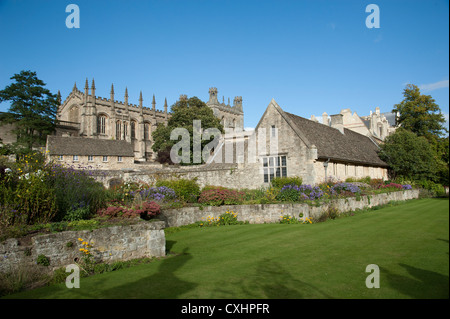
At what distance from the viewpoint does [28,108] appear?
5116 centimetres

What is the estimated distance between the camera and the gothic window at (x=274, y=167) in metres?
21.8

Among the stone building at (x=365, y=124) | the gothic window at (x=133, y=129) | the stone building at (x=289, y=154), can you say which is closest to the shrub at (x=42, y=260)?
the stone building at (x=289, y=154)

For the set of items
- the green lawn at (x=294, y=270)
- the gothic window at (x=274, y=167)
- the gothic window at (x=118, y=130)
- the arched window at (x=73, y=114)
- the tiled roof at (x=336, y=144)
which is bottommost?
the green lawn at (x=294, y=270)

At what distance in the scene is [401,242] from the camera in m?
8.23

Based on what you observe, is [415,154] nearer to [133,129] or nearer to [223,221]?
[223,221]

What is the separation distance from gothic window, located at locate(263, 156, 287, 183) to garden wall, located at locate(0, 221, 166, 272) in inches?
540

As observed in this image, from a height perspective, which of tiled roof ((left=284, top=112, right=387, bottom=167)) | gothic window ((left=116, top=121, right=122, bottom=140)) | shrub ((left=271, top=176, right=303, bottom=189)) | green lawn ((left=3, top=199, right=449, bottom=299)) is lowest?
green lawn ((left=3, top=199, right=449, bottom=299))

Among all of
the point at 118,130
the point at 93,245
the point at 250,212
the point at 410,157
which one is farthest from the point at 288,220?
the point at 118,130

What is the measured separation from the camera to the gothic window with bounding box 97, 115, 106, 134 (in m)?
74.8

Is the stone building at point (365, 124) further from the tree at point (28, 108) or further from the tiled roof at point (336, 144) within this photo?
the tree at point (28, 108)

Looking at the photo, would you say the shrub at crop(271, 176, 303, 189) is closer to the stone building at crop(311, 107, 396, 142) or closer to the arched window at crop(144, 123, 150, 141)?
the stone building at crop(311, 107, 396, 142)

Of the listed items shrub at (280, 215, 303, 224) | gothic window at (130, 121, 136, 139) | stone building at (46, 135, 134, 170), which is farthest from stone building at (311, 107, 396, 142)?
gothic window at (130, 121, 136, 139)

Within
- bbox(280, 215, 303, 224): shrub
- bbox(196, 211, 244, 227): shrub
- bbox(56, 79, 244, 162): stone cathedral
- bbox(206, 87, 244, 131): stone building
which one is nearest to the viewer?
bbox(280, 215, 303, 224): shrub
